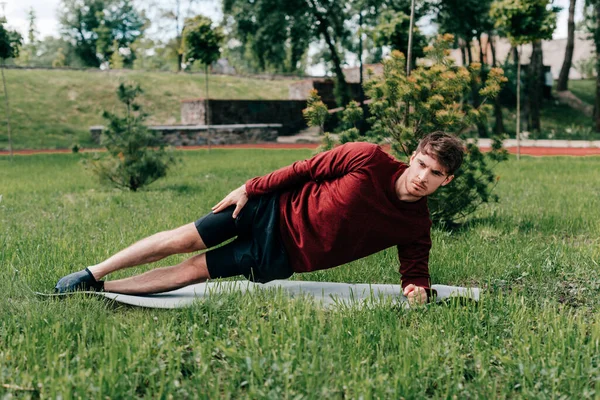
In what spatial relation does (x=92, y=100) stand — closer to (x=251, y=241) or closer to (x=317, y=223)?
(x=251, y=241)

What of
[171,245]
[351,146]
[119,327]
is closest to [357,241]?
[351,146]

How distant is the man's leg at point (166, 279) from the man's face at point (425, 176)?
141 centimetres

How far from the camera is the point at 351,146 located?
13.5 feet

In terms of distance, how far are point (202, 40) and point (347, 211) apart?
57.9 feet

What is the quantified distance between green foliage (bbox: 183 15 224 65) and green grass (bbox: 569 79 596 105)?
82.7 feet

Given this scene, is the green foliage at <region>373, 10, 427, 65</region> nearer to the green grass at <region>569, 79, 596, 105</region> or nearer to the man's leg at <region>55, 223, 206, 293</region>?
the man's leg at <region>55, 223, 206, 293</region>

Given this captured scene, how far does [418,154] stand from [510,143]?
21890 mm

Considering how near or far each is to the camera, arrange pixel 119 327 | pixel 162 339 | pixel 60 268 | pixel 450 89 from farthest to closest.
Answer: pixel 450 89
pixel 60 268
pixel 119 327
pixel 162 339

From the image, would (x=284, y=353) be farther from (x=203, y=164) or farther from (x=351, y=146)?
(x=203, y=164)

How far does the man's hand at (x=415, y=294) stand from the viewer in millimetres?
4086

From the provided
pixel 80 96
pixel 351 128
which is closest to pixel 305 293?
pixel 351 128

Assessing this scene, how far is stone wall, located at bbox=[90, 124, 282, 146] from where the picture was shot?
26094 mm

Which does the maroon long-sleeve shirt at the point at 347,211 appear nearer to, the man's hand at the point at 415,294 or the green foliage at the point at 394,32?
the man's hand at the point at 415,294

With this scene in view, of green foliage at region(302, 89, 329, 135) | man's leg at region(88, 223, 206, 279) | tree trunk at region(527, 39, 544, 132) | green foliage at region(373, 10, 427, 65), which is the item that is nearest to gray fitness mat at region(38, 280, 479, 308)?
man's leg at region(88, 223, 206, 279)
